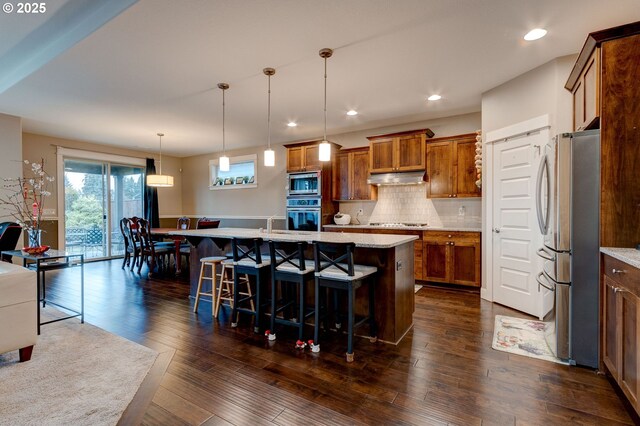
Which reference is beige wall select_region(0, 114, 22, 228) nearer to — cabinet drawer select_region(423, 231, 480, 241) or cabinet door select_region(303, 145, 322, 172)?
cabinet door select_region(303, 145, 322, 172)

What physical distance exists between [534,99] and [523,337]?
8.34 ft

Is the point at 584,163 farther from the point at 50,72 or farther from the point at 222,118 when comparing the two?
the point at 50,72

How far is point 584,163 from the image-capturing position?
227 centimetres

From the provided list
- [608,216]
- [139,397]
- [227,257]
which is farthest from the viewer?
[227,257]

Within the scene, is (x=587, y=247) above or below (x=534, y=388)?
above

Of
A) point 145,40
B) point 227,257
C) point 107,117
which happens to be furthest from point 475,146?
point 107,117

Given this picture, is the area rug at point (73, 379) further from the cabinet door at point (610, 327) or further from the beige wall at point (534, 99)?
the beige wall at point (534, 99)

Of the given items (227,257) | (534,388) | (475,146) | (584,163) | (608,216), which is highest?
(475,146)

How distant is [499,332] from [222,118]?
4.92 meters

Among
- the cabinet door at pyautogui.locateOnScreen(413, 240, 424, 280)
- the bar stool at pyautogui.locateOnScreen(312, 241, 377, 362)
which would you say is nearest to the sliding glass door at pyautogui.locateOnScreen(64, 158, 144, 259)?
the bar stool at pyautogui.locateOnScreen(312, 241, 377, 362)

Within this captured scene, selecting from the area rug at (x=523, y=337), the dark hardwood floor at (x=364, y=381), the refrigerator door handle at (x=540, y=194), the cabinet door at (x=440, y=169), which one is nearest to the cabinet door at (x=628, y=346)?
the dark hardwood floor at (x=364, y=381)

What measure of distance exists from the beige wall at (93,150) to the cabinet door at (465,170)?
7.36 m

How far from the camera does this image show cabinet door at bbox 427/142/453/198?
4.83 metres

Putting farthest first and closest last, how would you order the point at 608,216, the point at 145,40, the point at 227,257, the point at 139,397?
the point at 227,257
the point at 145,40
the point at 608,216
the point at 139,397
